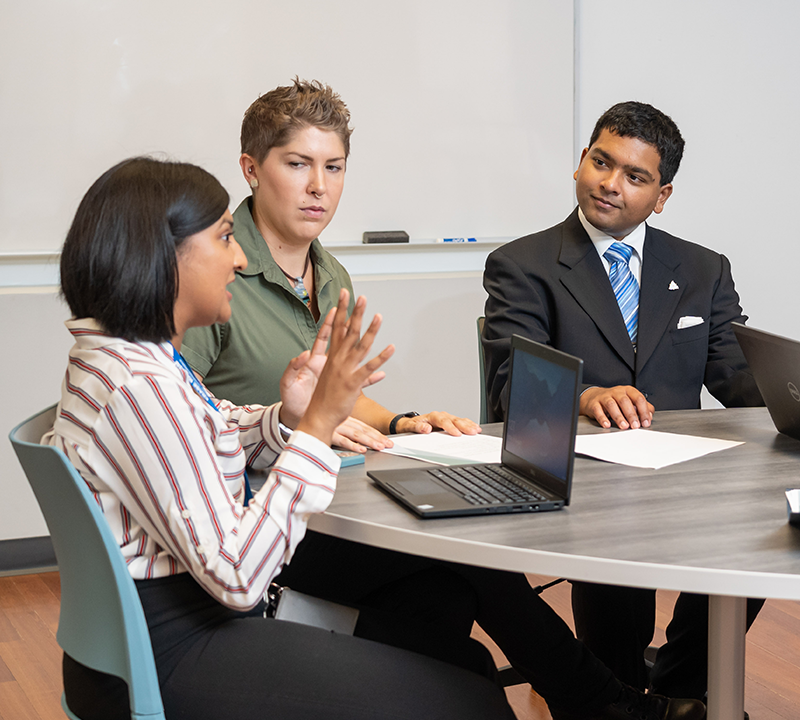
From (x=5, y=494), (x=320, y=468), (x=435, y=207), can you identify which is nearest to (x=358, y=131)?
(x=435, y=207)

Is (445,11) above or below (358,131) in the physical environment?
above

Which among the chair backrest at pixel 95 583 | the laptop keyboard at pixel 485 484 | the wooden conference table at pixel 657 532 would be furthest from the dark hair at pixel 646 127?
the chair backrest at pixel 95 583

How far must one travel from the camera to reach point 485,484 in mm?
1332

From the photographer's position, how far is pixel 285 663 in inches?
45.2

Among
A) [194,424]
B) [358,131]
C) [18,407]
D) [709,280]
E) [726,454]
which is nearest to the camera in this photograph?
[194,424]

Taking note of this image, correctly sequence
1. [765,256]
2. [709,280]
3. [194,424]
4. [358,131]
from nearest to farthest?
[194,424] → [709,280] → [358,131] → [765,256]

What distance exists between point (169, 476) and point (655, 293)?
156cm

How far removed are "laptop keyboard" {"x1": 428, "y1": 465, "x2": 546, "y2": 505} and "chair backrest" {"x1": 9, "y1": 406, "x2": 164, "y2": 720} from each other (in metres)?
0.46

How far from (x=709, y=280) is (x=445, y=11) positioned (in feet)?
5.43

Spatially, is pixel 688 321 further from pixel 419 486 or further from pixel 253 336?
pixel 419 486

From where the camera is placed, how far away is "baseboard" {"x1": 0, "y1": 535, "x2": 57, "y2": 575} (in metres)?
3.21

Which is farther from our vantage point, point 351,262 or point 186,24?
point 351,262

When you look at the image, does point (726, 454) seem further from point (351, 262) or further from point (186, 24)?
point (186, 24)

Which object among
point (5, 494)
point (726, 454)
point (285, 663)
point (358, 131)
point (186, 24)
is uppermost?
point (186, 24)
